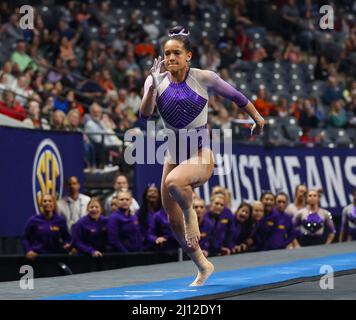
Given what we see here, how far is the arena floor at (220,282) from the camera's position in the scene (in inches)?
304

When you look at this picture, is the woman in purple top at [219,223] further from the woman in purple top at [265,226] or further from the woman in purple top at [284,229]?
the woman in purple top at [284,229]

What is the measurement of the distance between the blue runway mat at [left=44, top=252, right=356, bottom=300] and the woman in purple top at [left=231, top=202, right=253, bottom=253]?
2441 mm

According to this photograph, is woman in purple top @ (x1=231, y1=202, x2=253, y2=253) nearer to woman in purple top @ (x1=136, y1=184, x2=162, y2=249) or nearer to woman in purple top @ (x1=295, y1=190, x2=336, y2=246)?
woman in purple top @ (x1=295, y1=190, x2=336, y2=246)

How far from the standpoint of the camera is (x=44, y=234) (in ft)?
39.0

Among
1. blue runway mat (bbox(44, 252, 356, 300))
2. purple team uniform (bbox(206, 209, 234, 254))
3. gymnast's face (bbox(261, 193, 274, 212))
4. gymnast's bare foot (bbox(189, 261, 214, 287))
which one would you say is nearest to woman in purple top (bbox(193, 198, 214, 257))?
purple team uniform (bbox(206, 209, 234, 254))

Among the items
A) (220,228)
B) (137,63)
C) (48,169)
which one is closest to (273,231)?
(220,228)

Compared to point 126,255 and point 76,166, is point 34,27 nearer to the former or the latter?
point 76,166

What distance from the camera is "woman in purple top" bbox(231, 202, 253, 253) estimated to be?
540 inches

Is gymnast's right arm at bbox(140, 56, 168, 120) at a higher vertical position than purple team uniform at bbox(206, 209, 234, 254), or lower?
higher

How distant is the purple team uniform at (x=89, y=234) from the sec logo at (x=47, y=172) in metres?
0.64

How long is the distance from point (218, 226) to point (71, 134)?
214 cm

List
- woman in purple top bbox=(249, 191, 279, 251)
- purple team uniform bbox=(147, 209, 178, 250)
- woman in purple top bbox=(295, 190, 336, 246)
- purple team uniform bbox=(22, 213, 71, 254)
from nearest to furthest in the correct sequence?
purple team uniform bbox=(22, 213, 71, 254) < purple team uniform bbox=(147, 209, 178, 250) < woman in purple top bbox=(249, 191, 279, 251) < woman in purple top bbox=(295, 190, 336, 246)

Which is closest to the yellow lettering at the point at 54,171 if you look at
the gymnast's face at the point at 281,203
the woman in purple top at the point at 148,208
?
the woman in purple top at the point at 148,208

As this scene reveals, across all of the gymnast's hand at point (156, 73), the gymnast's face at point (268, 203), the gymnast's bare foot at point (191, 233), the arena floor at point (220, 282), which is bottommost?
the arena floor at point (220, 282)
